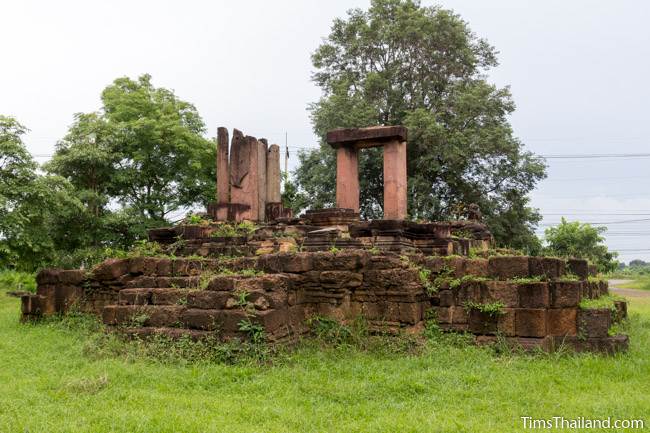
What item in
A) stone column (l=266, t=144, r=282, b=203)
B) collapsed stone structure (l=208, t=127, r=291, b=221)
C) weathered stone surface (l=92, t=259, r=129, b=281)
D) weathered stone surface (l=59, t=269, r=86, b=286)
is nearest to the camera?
weathered stone surface (l=92, t=259, r=129, b=281)

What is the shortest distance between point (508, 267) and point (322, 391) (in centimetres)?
349

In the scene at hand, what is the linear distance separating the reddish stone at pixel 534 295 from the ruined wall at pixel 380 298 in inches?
0.5

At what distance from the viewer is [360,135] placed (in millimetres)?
12188

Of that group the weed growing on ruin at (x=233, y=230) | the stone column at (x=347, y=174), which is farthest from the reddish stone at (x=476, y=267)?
the stone column at (x=347, y=174)

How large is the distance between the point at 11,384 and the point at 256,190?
296 inches

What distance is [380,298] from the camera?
7836 millimetres

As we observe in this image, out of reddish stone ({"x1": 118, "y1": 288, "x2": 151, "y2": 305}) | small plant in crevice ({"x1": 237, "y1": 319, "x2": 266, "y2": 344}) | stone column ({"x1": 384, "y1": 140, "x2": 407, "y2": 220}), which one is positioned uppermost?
stone column ({"x1": 384, "y1": 140, "x2": 407, "y2": 220})

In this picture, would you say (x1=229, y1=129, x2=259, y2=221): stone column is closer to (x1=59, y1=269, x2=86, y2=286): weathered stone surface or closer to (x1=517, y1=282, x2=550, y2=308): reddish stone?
(x1=59, y1=269, x2=86, y2=286): weathered stone surface

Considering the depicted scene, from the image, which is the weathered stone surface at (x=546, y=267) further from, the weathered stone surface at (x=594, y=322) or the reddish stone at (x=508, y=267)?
the weathered stone surface at (x=594, y=322)

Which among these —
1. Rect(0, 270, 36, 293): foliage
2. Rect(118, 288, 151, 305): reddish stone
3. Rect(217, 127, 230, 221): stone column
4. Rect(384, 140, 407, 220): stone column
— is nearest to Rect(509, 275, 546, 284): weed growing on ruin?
Rect(384, 140, 407, 220): stone column

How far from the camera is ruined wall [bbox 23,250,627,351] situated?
7.09m

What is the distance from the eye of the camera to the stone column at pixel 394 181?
12.0 m

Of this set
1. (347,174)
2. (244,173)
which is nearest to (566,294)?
(347,174)

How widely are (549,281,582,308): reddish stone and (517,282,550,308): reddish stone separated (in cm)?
12
